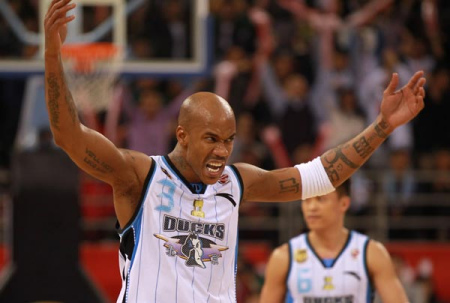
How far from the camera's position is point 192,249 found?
4402mm

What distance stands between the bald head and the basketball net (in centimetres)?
490

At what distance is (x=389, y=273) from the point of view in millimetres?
6078

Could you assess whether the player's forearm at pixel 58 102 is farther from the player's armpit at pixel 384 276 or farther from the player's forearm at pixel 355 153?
the player's armpit at pixel 384 276

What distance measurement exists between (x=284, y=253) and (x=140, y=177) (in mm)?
2275

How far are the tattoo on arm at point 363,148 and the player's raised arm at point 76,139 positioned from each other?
1266mm

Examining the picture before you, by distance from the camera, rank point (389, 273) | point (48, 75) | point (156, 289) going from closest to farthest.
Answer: point (48, 75) < point (156, 289) < point (389, 273)

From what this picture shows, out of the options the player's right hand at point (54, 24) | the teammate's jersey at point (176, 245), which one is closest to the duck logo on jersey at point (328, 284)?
the teammate's jersey at point (176, 245)

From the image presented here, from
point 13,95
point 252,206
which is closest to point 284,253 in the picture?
point 252,206

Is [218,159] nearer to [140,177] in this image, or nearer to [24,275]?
[140,177]

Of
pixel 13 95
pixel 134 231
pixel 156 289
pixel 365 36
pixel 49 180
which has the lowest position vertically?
pixel 156 289

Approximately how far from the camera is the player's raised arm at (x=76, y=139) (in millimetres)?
3980

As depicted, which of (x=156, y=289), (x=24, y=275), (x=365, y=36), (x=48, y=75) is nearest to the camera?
(x=48, y=75)

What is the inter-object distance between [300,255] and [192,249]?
7.08 feet

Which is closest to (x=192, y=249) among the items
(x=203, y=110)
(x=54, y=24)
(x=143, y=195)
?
(x=143, y=195)
